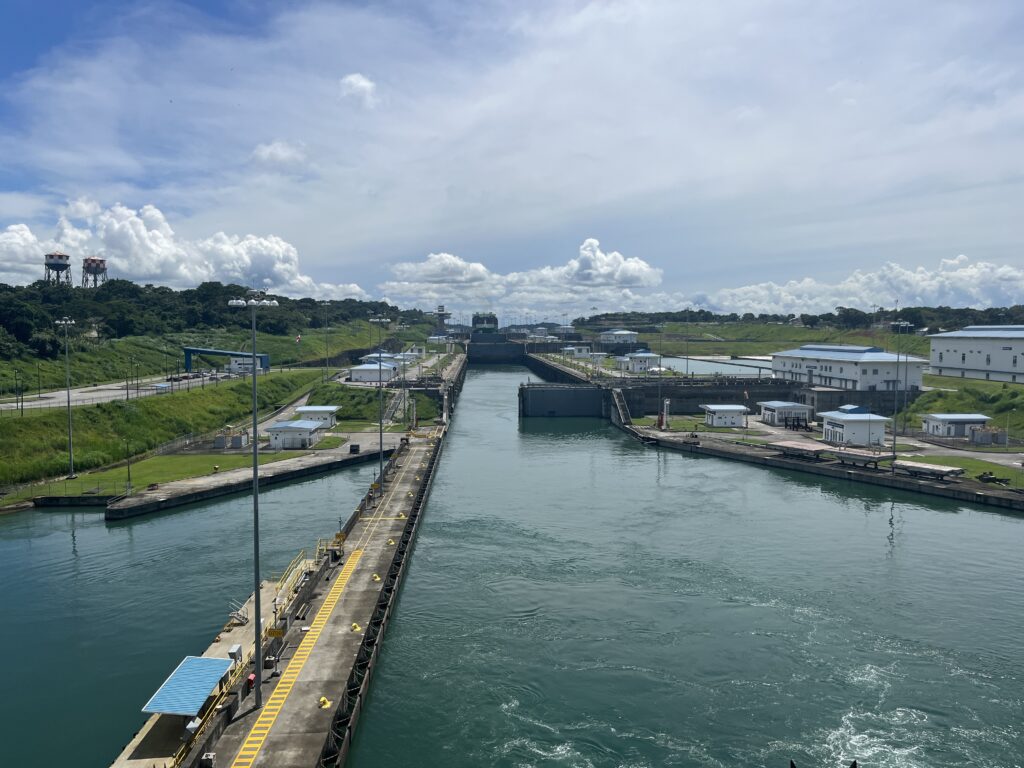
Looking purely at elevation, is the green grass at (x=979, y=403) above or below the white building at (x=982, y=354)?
below

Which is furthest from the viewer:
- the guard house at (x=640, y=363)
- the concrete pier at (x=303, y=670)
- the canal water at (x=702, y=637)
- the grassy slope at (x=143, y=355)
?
the guard house at (x=640, y=363)

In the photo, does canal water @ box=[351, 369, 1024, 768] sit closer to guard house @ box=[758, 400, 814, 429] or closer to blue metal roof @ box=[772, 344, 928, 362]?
guard house @ box=[758, 400, 814, 429]

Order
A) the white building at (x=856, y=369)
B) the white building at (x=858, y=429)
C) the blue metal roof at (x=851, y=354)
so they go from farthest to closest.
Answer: the blue metal roof at (x=851, y=354), the white building at (x=856, y=369), the white building at (x=858, y=429)

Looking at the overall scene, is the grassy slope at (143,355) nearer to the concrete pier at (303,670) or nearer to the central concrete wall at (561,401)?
the central concrete wall at (561,401)

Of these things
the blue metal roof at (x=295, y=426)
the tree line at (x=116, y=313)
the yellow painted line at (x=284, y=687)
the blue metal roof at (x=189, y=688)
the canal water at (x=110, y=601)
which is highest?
the tree line at (x=116, y=313)

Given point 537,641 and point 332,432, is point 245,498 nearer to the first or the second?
point 332,432

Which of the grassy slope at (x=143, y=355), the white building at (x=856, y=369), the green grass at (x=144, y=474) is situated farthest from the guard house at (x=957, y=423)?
the grassy slope at (x=143, y=355)

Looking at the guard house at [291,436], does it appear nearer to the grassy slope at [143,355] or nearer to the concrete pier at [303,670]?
the grassy slope at [143,355]

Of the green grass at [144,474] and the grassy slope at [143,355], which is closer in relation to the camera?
the green grass at [144,474]

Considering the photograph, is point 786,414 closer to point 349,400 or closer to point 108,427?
point 349,400

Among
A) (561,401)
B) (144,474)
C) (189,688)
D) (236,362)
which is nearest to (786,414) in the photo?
(561,401)
